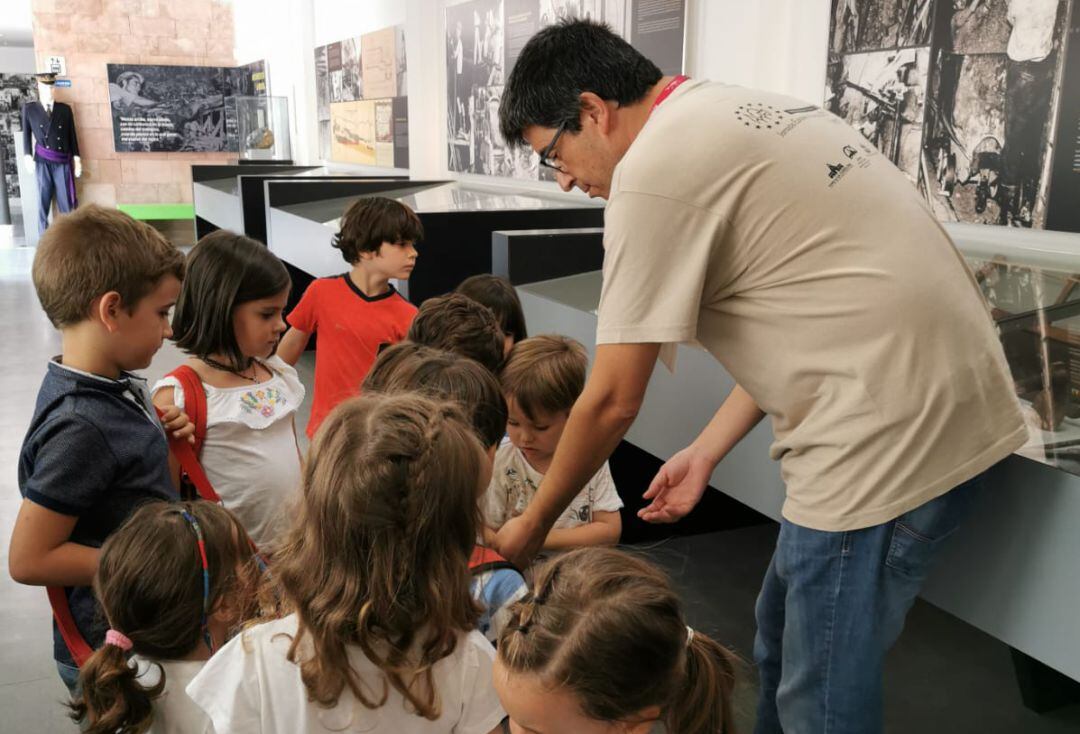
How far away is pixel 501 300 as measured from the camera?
8.16ft

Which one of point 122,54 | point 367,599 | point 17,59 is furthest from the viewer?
point 17,59

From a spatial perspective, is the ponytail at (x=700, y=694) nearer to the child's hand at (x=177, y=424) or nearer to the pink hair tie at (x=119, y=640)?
the pink hair tie at (x=119, y=640)

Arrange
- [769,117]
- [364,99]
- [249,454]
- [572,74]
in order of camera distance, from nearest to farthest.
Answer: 1. [769,117]
2. [572,74]
3. [249,454]
4. [364,99]

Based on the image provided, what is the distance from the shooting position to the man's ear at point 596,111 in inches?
59.7

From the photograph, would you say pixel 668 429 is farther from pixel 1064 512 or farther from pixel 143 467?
pixel 143 467

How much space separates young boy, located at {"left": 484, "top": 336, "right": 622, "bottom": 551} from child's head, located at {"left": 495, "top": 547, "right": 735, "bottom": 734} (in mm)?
792

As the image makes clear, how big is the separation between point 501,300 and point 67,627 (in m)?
1.36

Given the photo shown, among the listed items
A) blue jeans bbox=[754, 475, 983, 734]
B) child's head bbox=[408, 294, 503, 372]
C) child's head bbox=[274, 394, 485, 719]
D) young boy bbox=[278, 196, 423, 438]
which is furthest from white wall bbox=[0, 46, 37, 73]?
blue jeans bbox=[754, 475, 983, 734]

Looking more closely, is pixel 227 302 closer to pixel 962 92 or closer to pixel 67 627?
pixel 67 627

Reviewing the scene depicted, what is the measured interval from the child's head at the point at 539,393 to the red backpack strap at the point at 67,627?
0.89 metres

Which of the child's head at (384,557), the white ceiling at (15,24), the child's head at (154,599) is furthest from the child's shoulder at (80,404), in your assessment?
the white ceiling at (15,24)

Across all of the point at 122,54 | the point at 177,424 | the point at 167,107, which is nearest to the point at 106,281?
the point at 177,424

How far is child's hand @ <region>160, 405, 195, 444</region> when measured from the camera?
1.78m

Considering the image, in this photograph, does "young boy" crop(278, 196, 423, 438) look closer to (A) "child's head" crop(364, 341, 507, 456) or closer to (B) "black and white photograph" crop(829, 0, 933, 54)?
(A) "child's head" crop(364, 341, 507, 456)
